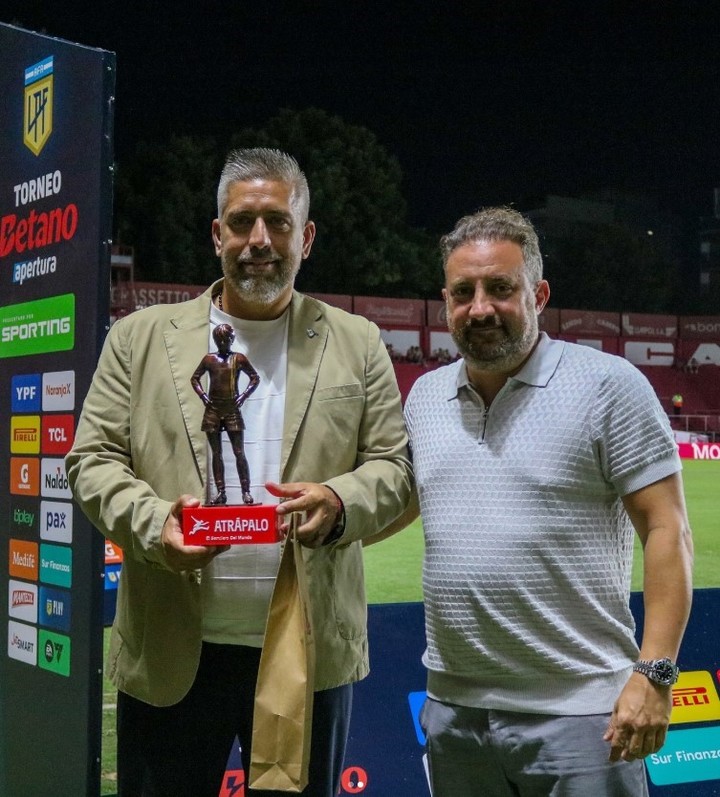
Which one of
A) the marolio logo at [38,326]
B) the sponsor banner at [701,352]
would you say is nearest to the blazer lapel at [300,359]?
the marolio logo at [38,326]

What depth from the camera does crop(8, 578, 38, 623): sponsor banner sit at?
121 inches

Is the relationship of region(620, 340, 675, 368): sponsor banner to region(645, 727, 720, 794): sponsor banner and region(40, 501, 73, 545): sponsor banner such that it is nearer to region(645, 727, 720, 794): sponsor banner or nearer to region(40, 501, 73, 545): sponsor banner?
region(645, 727, 720, 794): sponsor banner

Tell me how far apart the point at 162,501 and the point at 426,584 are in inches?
22.2

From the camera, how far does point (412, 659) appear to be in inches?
136

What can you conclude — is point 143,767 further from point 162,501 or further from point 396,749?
point 396,749

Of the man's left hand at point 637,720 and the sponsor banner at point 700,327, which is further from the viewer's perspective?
the sponsor banner at point 700,327

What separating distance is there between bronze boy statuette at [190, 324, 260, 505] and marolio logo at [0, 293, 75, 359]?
3.44ft

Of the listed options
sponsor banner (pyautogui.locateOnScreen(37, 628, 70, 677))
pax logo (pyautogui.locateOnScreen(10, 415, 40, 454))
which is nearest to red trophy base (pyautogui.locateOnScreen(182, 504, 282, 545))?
sponsor banner (pyautogui.locateOnScreen(37, 628, 70, 677))

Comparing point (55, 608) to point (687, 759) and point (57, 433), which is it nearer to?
point (57, 433)

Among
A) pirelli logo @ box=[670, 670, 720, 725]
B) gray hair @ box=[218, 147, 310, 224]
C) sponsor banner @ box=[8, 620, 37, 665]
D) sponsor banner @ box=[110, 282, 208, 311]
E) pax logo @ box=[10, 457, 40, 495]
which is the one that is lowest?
pirelli logo @ box=[670, 670, 720, 725]

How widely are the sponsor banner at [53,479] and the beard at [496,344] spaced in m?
1.40

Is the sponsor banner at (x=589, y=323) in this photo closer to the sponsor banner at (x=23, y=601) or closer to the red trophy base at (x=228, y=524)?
the sponsor banner at (x=23, y=601)

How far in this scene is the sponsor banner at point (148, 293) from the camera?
21656 mm

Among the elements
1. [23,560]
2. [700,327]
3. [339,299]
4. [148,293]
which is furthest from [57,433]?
[700,327]
